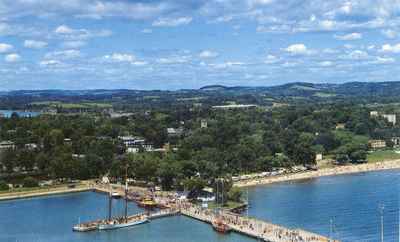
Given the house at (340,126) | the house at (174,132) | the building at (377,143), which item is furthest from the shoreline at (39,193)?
the house at (340,126)

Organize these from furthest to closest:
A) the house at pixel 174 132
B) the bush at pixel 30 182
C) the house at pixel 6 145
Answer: the house at pixel 174 132 → the house at pixel 6 145 → the bush at pixel 30 182

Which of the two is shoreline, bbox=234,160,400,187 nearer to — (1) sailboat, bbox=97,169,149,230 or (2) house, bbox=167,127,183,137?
(1) sailboat, bbox=97,169,149,230

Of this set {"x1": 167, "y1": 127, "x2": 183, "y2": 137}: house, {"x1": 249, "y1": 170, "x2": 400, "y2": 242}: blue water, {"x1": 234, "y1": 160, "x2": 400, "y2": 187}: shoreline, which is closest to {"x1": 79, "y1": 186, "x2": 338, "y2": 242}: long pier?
{"x1": 249, "y1": 170, "x2": 400, "y2": 242}: blue water

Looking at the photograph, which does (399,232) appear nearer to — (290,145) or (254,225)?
(254,225)

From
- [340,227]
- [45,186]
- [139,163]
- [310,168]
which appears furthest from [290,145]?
[340,227]

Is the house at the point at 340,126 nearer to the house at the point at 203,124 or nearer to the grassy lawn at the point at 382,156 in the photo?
the grassy lawn at the point at 382,156

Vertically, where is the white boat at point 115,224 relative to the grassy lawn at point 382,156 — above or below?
below
